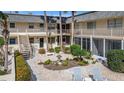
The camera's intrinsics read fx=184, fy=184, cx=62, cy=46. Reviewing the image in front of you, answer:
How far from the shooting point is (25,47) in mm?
23281

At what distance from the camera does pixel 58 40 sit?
2945cm

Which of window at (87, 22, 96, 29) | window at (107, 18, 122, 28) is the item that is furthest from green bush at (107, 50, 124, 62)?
window at (87, 22, 96, 29)

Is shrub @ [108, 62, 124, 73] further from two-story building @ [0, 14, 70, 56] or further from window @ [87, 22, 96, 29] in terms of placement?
two-story building @ [0, 14, 70, 56]

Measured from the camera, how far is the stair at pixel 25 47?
832 inches

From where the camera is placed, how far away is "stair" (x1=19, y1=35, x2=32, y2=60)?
2113 cm

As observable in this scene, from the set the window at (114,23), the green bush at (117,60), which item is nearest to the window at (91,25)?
the window at (114,23)

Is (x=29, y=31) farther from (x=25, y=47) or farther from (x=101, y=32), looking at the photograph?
(x=101, y=32)

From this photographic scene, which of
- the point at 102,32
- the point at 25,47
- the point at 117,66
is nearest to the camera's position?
the point at 117,66

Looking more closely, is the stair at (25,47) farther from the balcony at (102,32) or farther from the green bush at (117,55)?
the green bush at (117,55)

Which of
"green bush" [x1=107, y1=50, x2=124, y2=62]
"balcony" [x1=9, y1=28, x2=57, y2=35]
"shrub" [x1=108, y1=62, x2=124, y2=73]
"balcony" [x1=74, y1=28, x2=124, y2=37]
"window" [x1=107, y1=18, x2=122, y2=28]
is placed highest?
"window" [x1=107, y1=18, x2=122, y2=28]

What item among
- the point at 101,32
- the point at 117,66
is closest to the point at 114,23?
the point at 101,32

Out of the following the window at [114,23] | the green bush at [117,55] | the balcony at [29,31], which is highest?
the window at [114,23]

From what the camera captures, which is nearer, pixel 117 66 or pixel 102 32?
pixel 117 66
